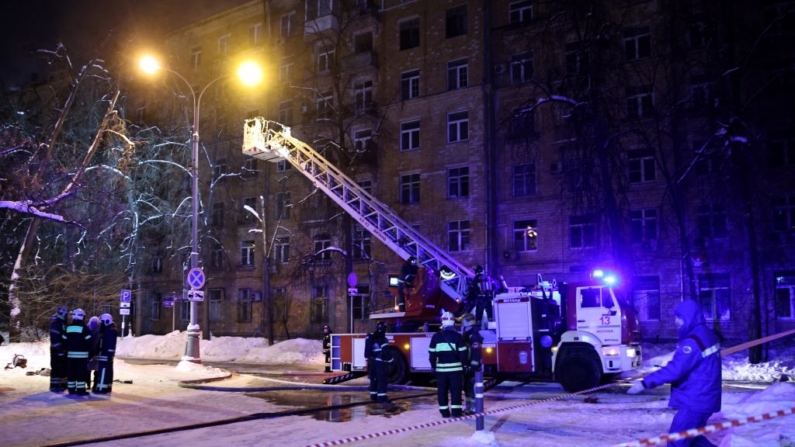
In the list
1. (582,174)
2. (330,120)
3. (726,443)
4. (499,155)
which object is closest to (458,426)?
(726,443)

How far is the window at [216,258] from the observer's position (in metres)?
42.9

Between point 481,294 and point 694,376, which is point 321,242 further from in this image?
point 694,376

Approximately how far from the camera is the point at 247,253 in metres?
42.1

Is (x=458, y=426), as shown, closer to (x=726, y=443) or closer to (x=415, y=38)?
(x=726, y=443)

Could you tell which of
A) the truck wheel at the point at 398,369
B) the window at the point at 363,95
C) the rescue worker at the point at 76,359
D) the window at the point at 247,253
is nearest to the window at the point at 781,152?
the truck wheel at the point at 398,369

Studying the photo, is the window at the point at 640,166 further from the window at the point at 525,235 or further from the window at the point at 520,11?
the window at the point at 520,11

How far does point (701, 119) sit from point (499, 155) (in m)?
9.18

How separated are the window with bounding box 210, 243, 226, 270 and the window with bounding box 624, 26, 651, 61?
26306 millimetres

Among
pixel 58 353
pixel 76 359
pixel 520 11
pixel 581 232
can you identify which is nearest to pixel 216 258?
pixel 581 232

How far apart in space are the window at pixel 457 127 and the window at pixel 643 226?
9086 millimetres

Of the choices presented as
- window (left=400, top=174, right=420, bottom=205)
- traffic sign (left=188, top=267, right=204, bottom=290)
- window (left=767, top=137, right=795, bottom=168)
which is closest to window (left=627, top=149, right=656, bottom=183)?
window (left=767, top=137, right=795, bottom=168)

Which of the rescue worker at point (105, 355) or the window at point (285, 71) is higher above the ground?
the window at point (285, 71)

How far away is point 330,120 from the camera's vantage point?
35.1 meters

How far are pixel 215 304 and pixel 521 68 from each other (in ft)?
79.1
